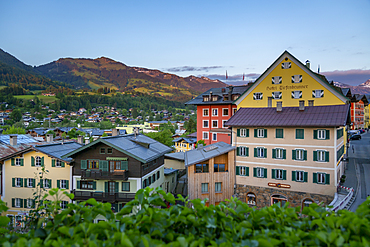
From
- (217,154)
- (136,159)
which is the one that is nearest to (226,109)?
(217,154)

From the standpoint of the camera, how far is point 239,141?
104 ft

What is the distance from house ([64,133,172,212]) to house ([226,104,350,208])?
474 inches

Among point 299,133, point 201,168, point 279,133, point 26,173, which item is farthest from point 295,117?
point 26,173

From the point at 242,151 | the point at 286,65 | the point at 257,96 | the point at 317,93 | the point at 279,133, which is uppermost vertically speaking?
the point at 286,65

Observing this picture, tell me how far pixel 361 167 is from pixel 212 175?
2588 cm

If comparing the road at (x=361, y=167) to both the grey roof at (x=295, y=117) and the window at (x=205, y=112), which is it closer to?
the grey roof at (x=295, y=117)

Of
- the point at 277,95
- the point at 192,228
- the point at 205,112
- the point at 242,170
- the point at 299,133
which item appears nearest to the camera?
the point at 192,228

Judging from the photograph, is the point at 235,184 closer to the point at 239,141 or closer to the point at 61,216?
the point at 239,141

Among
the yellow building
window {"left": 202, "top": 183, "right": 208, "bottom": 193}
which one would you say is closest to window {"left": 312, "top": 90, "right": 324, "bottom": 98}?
window {"left": 202, "top": 183, "right": 208, "bottom": 193}

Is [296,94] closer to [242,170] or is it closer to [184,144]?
[242,170]

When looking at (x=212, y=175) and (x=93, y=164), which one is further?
(x=212, y=175)

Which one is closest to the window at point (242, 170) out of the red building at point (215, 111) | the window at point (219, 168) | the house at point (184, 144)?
the window at point (219, 168)

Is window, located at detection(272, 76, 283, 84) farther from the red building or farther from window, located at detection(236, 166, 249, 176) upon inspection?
window, located at detection(236, 166, 249, 176)

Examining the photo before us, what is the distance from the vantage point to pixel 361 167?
125ft
